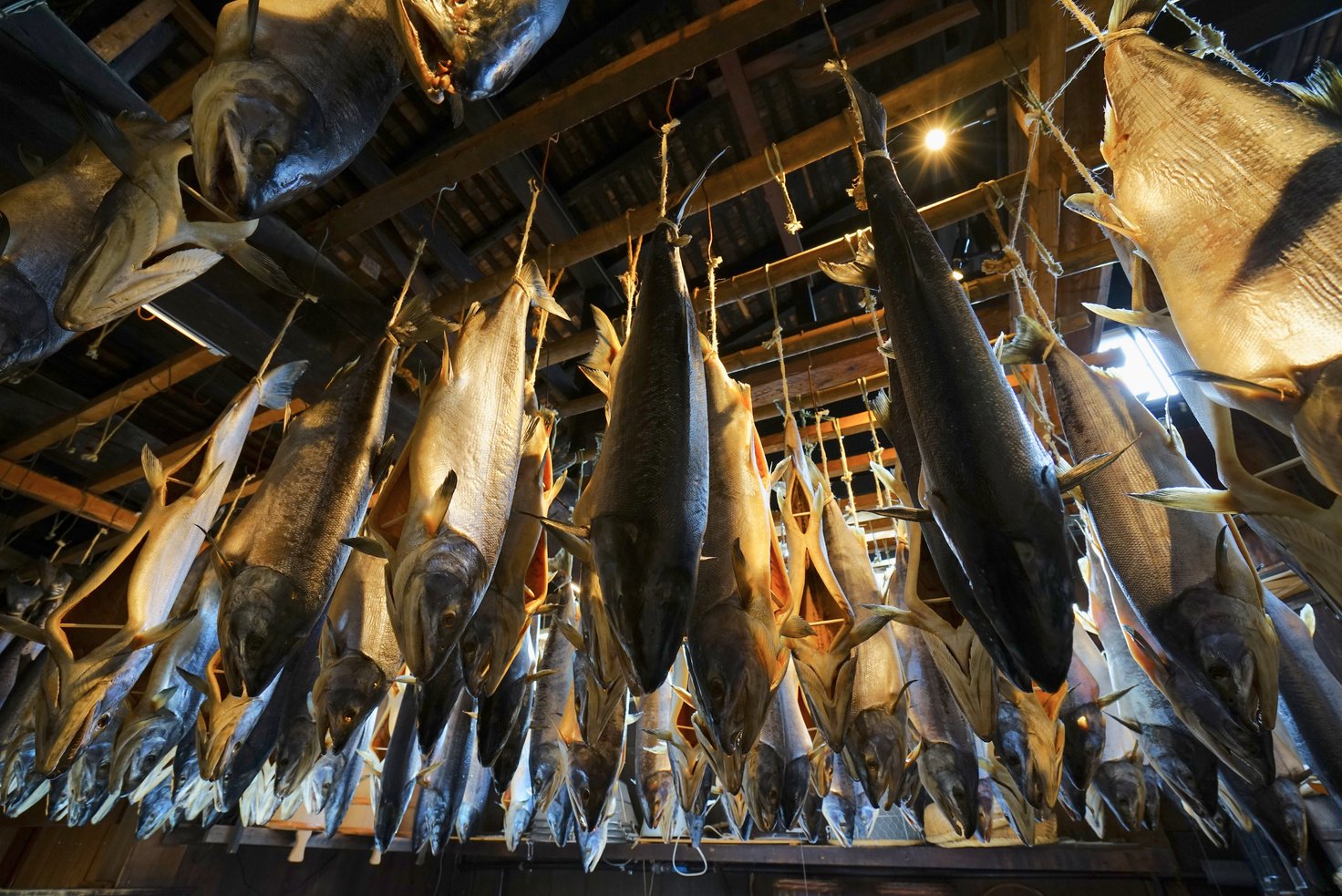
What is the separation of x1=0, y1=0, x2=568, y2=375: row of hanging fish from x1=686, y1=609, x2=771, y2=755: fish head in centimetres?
162

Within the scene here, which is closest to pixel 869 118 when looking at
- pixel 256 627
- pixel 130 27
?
pixel 256 627

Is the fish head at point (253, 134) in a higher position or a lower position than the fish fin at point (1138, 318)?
higher

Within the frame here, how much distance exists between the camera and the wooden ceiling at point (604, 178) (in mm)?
2422

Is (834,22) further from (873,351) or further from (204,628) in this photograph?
(204,628)

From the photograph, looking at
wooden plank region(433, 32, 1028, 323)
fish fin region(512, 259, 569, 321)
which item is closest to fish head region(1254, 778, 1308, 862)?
wooden plank region(433, 32, 1028, 323)

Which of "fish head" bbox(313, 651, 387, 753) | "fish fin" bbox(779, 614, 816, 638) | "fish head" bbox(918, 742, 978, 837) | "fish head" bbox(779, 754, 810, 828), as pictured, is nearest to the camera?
"fish fin" bbox(779, 614, 816, 638)

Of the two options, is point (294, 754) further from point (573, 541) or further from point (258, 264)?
point (258, 264)

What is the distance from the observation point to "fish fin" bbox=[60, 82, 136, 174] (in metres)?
1.57

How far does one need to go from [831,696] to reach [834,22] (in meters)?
4.11

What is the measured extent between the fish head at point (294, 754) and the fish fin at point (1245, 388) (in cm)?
317

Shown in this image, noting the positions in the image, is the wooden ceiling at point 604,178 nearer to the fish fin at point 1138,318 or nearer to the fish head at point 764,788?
the fish fin at point 1138,318

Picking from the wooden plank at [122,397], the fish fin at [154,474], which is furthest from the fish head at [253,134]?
the wooden plank at [122,397]

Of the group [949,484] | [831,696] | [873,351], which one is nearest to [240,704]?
[831,696]

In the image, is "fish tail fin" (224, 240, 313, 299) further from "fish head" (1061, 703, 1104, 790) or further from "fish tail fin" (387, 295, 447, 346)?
"fish head" (1061, 703, 1104, 790)
